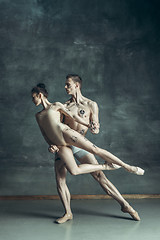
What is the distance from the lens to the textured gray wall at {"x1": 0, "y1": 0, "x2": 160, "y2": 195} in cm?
582

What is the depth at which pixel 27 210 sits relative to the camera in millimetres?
5035

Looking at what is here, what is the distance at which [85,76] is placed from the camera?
593 cm

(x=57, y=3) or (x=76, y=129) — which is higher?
(x=57, y=3)

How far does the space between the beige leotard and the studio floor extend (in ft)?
3.38

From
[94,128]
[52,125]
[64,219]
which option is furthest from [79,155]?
[64,219]

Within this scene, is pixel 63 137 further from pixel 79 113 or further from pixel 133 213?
pixel 133 213

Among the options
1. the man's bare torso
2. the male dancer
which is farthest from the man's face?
the man's bare torso

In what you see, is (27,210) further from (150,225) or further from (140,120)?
(140,120)

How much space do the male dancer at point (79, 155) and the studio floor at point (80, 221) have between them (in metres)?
0.21

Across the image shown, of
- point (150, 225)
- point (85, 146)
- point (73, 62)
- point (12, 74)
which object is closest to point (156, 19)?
point (73, 62)

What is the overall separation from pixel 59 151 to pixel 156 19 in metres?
3.19

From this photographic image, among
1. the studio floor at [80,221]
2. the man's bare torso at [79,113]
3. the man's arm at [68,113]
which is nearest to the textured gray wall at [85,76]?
Answer: the studio floor at [80,221]

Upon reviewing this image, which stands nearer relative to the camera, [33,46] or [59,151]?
[59,151]

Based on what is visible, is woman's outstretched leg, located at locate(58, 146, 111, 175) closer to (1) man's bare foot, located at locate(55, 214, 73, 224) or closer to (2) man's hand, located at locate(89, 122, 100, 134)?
(2) man's hand, located at locate(89, 122, 100, 134)
